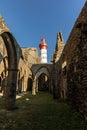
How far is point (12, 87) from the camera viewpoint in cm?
1016

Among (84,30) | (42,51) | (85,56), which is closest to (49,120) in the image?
(85,56)

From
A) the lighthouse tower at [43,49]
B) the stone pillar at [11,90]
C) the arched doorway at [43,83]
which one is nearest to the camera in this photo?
the stone pillar at [11,90]

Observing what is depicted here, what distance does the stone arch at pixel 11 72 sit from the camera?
1001 cm

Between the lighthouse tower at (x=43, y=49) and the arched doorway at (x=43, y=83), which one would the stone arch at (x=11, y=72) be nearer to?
the arched doorway at (x=43, y=83)

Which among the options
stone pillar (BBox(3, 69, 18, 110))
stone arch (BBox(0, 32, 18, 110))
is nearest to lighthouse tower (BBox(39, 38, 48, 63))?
stone arch (BBox(0, 32, 18, 110))

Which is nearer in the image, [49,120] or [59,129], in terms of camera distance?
[59,129]

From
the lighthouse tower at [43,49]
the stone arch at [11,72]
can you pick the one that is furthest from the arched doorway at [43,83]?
the stone arch at [11,72]

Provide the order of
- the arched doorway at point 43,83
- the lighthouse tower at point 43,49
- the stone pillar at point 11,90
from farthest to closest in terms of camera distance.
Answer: the lighthouse tower at point 43,49, the arched doorway at point 43,83, the stone pillar at point 11,90

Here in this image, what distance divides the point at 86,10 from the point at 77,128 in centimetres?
396

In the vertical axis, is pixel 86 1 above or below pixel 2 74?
above

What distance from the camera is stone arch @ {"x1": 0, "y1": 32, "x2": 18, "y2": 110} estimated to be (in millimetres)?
10008

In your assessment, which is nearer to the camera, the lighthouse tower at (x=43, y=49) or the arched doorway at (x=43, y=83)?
the arched doorway at (x=43, y=83)

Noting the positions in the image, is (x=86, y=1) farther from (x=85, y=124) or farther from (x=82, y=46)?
(x=85, y=124)

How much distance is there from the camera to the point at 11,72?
1019 cm
